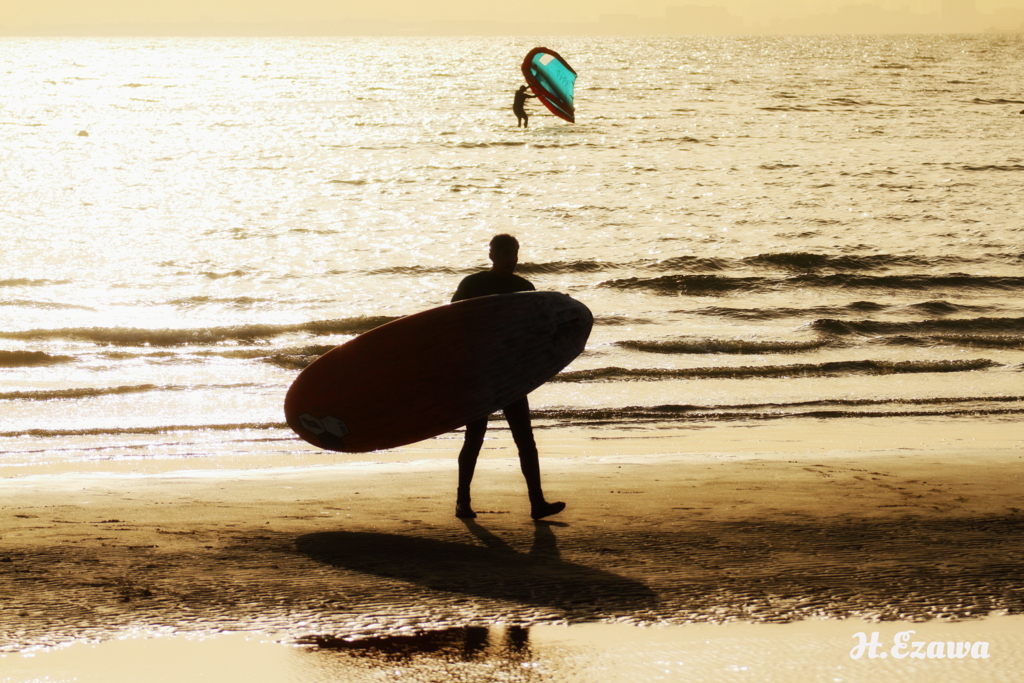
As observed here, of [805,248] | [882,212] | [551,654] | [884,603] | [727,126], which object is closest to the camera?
[551,654]

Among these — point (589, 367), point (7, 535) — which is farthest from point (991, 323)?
point (7, 535)

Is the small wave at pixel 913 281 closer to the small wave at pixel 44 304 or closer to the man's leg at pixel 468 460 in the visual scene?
the small wave at pixel 44 304

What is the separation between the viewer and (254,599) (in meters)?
4.58

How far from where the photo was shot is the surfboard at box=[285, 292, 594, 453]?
555 cm

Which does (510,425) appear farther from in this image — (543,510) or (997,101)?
(997,101)

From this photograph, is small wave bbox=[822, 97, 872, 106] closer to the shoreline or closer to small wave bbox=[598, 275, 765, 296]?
small wave bbox=[598, 275, 765, 296]

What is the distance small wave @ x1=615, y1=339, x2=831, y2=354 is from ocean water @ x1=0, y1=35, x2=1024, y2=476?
7 centimetres

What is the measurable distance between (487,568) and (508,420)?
0.93 metres

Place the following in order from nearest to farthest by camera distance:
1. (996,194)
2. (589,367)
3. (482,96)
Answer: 1. (589,367)
2. (996,194)
3. (482,96)

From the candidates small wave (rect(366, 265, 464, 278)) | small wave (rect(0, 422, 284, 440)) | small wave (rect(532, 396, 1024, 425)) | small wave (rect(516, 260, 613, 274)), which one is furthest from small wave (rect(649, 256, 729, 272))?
small wave (rect(0, 422, 284, 440))

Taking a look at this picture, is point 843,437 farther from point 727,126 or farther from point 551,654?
point 727,126

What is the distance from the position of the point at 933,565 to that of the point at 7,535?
4.93 m

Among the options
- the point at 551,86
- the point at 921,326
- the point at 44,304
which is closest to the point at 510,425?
the point at 921,326

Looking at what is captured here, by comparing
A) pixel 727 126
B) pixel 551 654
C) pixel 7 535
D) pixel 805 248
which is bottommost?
pixel 551 654
